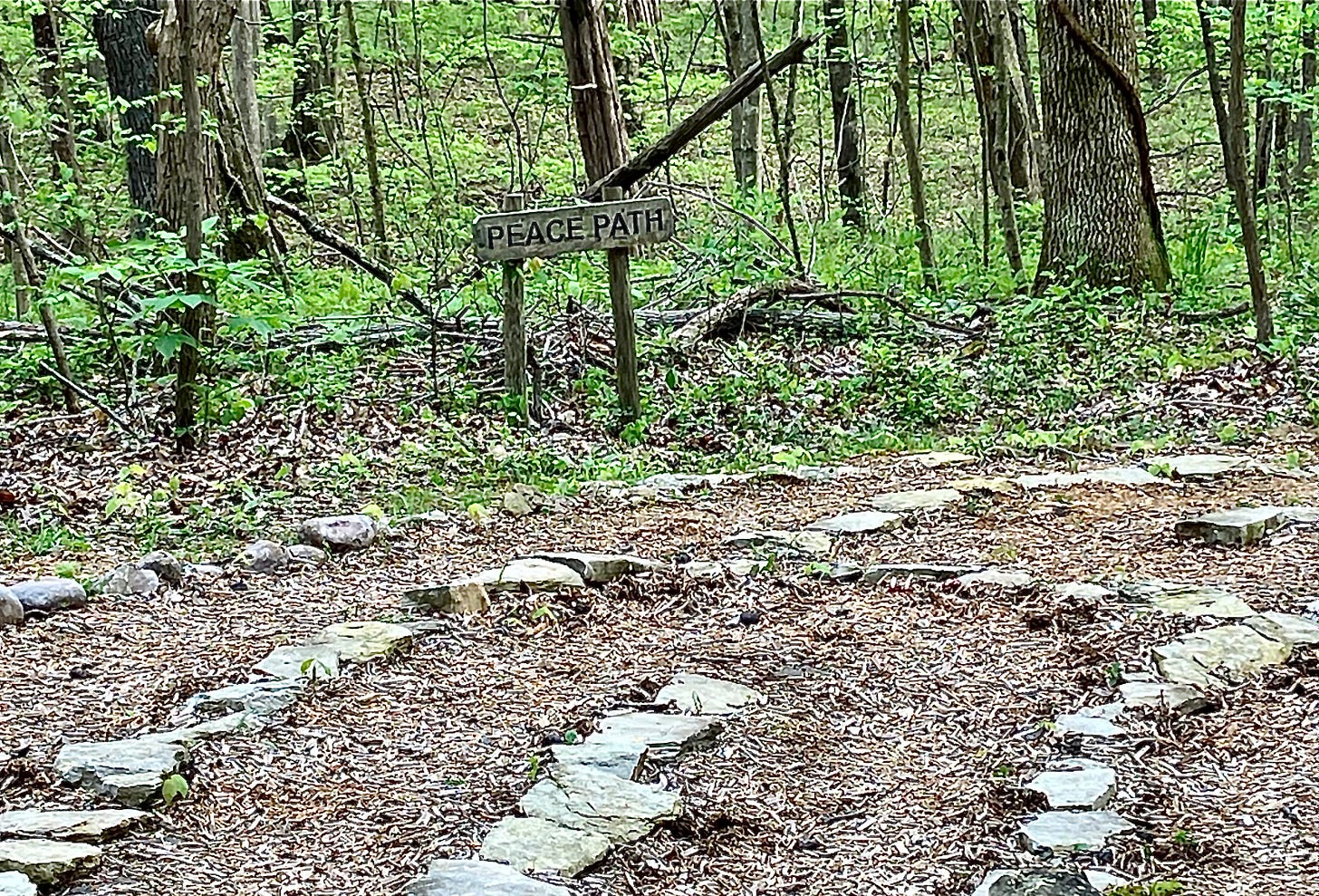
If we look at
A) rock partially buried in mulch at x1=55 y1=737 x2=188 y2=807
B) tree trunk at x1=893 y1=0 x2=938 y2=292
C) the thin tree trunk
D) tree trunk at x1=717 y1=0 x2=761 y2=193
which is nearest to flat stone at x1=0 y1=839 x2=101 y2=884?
rock partially buried in mulch at x1=55 y1=737 x2=188 y2=807

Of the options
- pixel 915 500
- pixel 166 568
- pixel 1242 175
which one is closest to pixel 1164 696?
pixel 915 500

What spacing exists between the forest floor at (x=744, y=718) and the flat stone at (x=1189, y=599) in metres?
0.10

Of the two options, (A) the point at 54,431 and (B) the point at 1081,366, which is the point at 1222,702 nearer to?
(B) the point at 1081,366

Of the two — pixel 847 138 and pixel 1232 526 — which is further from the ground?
pixel 847 138

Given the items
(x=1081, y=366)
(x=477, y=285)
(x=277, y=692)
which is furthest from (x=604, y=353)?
(x=277, y=692)

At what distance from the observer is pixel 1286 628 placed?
3812mm

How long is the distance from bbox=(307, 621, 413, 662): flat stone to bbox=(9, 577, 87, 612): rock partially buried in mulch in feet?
3.26

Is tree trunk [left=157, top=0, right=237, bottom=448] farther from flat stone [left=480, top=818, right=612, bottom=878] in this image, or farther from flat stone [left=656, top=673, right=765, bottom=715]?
flat stone [left=480, top=818, right=612, bottom=878]

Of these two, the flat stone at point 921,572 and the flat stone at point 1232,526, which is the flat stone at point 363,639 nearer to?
the flat stone at point 921,572

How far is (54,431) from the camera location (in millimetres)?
7105

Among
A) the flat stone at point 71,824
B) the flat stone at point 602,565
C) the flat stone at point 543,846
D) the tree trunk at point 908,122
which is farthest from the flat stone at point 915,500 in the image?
the tree trunk at point 908,122

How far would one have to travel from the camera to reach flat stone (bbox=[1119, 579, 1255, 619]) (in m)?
3.97

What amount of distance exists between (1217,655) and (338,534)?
11.0 ft

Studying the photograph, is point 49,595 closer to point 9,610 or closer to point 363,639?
point 9,610
